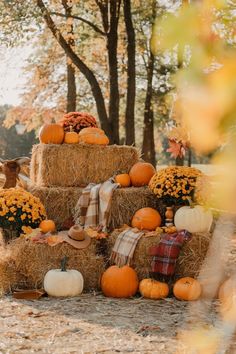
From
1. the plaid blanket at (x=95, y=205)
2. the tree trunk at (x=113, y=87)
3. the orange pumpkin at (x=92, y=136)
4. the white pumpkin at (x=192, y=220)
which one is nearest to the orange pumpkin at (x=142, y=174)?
the plaid blanket at (x=95, y=205)

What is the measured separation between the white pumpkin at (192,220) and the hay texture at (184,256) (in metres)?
0.17

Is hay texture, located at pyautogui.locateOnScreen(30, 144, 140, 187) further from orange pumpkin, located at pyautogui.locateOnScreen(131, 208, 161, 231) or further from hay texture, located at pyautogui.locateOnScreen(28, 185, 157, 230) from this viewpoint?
orange pumpkin, located at pyautogui.locateOnScreen(131, 208, 161, 231)

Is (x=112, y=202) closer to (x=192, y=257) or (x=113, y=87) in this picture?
(x=192, y=257)

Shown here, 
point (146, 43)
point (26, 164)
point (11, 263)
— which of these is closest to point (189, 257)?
point (11, 263)

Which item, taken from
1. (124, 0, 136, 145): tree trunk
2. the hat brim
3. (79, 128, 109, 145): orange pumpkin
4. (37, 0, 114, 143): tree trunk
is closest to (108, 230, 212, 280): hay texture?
the hat brim

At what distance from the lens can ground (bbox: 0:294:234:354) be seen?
3.70m

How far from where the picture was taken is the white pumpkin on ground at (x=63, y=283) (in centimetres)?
503

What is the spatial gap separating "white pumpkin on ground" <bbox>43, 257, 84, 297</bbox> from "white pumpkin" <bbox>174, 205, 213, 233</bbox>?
113cm

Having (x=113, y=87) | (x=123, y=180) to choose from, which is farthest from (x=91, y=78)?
(x=123, y=180)

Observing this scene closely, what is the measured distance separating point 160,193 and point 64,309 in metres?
1.75

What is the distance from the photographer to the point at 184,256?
17.7ft

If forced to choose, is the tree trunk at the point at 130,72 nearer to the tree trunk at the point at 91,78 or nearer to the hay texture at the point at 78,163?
the tree trunk at the point at 91,78

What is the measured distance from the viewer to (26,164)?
293 inches

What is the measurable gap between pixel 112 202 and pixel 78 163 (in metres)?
0.76
